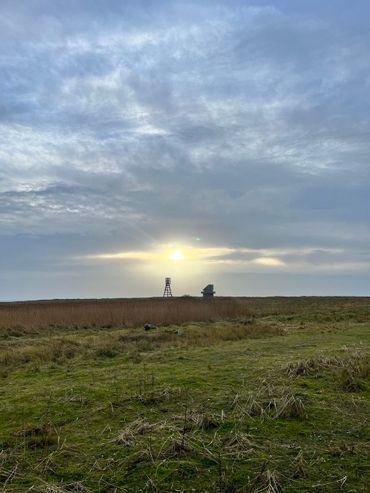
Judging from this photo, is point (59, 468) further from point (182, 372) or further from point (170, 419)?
point (182, 372)

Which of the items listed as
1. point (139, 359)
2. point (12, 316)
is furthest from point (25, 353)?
point (12, 316)

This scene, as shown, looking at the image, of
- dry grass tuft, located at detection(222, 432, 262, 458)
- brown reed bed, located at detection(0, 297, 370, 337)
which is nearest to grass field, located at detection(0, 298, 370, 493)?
dry grass tuft, located at detection(222, 432, 262, 458)

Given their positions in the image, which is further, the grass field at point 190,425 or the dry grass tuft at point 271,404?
the dry grass tuft at point 271,404

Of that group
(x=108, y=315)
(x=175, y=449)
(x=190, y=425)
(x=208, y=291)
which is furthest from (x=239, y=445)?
(x=208, y=291)

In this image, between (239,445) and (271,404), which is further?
(271,404)

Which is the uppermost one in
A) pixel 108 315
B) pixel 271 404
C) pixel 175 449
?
pixel 108 315

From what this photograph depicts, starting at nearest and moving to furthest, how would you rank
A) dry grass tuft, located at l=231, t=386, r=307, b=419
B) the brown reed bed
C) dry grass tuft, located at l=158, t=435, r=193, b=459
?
1. dry grass tuft, located at l=158, t=435, r=193, b=459
2. dry grass tuft, located at l=231, t=386, r=307, b=419
3. the brown reed bed

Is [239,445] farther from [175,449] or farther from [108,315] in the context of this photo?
[108,315]

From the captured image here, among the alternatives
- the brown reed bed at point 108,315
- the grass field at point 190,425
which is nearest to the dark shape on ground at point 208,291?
the brown reed bed at point 108,315

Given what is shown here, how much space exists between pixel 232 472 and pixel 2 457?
275 centimetres

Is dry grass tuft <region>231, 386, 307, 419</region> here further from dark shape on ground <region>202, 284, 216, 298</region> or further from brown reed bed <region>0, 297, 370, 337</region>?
dark shape on ground <region>202, 284, 216, 298</region>

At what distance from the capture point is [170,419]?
21.9 ft

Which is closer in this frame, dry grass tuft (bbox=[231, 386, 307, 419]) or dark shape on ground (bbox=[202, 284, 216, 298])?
dry grass tuft (bbox=[231, 386, 307, 419])

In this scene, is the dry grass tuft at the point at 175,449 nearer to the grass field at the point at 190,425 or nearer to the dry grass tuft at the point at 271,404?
the grass field at the point at 190,425
